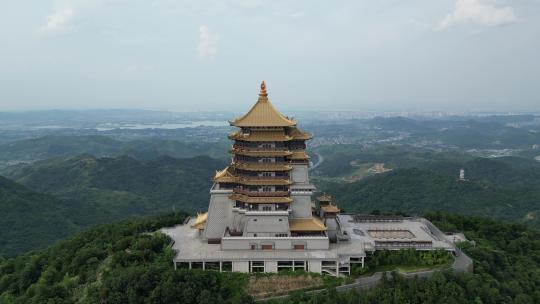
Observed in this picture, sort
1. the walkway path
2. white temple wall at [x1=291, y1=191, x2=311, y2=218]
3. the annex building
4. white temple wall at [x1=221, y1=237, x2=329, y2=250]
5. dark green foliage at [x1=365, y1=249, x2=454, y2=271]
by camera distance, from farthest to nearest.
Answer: white temple wall at [x1=291, y1=191, x2=311, y2=218]
white temple wall at [x1=221, y1=237, x2=329, y2=250]
dark green foliage at [x1=365, y1=249, x2=454, y2=271]
the annex building
the walkway path

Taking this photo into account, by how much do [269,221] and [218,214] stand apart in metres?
4.08

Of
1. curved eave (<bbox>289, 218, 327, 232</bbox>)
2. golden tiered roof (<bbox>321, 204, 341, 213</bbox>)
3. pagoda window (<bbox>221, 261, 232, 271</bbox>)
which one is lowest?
pagoda window (<bbox>221, 261, 232, 271</bbox>)

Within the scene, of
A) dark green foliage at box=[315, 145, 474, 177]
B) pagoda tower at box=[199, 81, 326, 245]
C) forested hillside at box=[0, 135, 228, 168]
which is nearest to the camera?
pagoda tower at box=[199, 81, 326, 245]

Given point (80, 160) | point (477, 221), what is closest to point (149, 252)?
point (477, 221)

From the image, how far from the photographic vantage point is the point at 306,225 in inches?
1197

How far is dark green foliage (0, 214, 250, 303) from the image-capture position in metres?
25.1

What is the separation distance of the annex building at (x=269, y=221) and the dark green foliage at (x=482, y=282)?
2985 mm

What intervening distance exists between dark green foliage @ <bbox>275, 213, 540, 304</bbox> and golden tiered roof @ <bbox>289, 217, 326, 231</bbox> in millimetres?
5275

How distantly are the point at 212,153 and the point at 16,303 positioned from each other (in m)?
143

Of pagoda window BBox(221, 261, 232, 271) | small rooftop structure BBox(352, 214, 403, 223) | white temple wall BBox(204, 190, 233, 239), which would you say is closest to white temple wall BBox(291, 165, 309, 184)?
white temple wall BBox(204, 190, 233, 239)

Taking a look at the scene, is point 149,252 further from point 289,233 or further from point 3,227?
point 3,227

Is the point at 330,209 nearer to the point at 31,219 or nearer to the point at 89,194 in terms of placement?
the point at 31,219

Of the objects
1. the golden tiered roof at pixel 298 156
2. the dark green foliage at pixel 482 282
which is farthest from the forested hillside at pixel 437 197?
the golden tiered roof at pixel 298 156

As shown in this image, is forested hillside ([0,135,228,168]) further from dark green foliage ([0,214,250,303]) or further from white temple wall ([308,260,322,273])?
white temple wall ([308,260,322,273])
